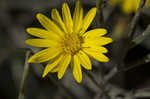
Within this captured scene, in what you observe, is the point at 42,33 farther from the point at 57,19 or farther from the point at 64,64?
the point at 64,64

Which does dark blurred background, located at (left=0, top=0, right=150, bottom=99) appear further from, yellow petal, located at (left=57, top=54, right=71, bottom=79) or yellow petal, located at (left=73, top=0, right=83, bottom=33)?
yellow petal, located at (left=73, top=0, right=83, bottom=33)

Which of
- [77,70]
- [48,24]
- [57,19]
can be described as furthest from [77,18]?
[77,70]

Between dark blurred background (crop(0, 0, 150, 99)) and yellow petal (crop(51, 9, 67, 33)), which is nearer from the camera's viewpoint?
yellow petal (crop(51, 9, 67, 33))

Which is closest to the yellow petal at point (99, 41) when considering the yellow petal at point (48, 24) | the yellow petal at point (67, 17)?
the yellow petal at point (67, 17)

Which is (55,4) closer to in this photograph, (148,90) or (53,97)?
(53,97)

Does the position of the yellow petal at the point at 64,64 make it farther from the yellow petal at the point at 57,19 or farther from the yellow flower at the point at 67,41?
the yellow petal at the point at 57,19

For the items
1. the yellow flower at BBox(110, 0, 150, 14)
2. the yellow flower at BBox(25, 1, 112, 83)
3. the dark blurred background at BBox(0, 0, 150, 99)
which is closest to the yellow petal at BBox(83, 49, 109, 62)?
the yellow flower at BBox(25, 1, 112, 83)
